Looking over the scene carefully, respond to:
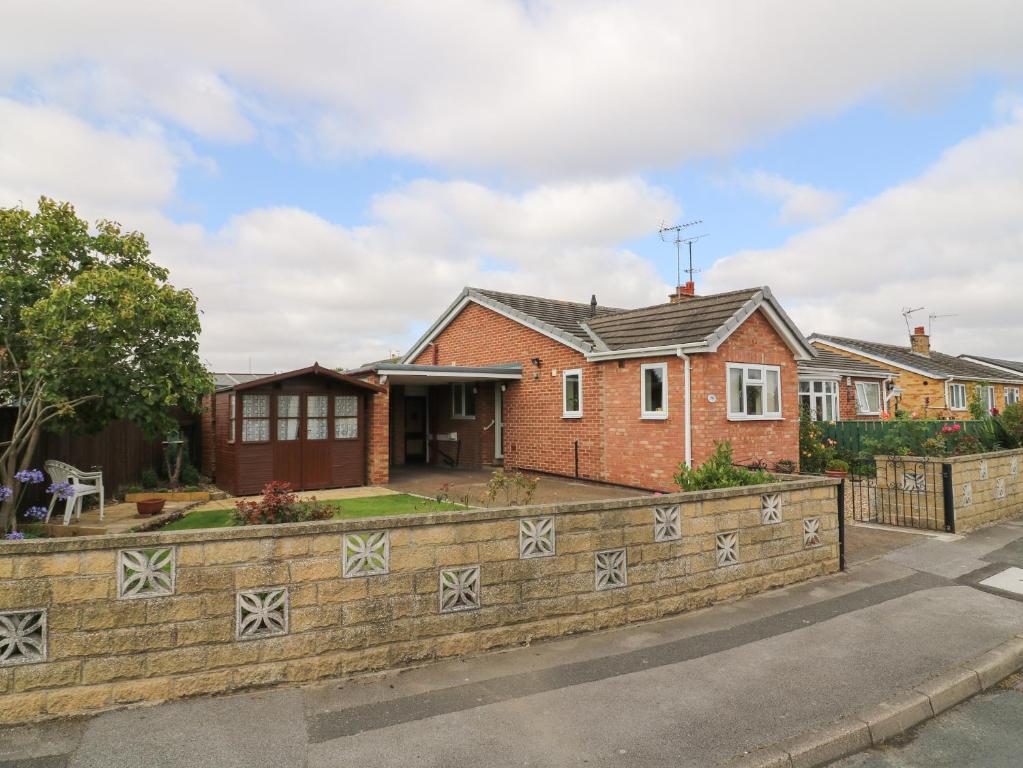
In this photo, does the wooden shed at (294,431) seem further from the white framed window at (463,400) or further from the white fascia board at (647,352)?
the white fascia board at (647,352)

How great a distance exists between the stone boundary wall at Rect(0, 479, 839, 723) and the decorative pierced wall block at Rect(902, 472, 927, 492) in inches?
272

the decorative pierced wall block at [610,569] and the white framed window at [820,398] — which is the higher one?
the white framed window at [820,398]

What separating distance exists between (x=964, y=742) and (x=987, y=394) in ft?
123

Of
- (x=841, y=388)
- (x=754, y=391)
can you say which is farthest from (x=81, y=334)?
(x=841, y=388)

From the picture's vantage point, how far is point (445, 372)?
53.0 ft

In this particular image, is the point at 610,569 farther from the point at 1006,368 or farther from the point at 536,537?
the point at 1006,368

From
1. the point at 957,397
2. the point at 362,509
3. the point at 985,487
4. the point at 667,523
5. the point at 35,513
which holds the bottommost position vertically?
the point at 362,509

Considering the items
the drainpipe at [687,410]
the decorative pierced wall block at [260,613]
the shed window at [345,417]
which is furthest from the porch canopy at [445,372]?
the decorative pierced wall block at [260,613]

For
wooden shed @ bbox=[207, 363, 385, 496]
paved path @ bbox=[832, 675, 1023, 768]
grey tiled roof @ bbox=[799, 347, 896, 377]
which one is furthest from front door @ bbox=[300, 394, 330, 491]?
grey tiled roof @ bbox=[799, 347, 896, 377]

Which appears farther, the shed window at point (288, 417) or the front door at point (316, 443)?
the front door at point (316, 443)

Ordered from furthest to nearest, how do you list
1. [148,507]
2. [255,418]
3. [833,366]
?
[833,366], [255,418], [148,507]

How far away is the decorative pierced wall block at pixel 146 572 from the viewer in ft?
13.7

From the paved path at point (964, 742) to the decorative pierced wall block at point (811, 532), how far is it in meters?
2.83

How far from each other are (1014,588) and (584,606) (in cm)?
564
